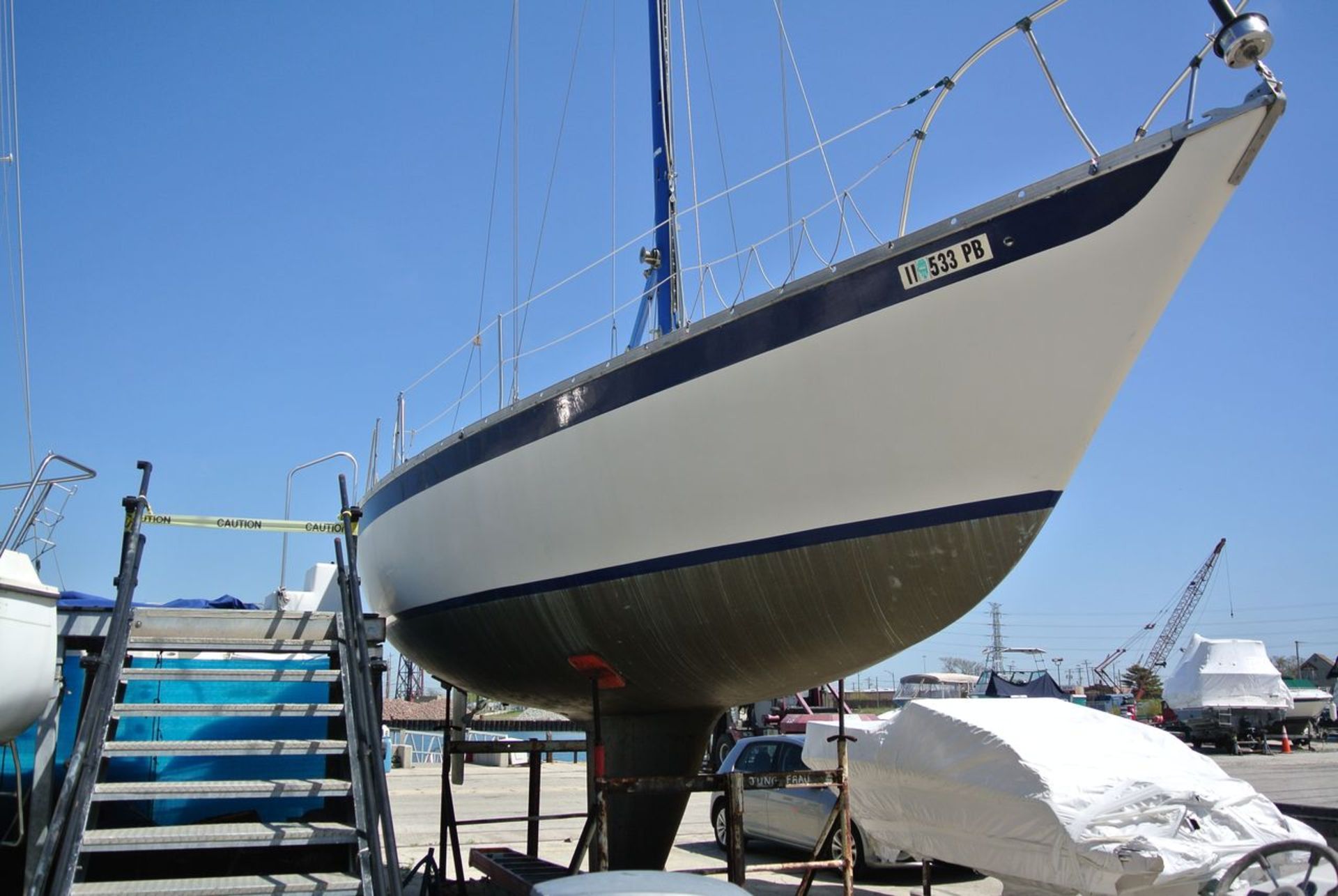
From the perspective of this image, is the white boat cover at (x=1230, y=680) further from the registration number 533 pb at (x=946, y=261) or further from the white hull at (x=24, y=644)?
the white hull at (x=24, y=644)

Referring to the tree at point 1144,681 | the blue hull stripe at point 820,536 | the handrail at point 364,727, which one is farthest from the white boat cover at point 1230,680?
the tree at point 1144,681

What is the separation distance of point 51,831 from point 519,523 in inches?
104

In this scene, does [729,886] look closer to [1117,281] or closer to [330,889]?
[330,889]

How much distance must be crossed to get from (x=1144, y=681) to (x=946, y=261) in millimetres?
82959

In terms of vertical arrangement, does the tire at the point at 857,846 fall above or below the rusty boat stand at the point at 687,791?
below

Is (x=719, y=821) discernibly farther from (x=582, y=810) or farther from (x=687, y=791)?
(x=582, y=810)

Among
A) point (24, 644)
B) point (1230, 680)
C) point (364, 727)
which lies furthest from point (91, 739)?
point (1230, 680)

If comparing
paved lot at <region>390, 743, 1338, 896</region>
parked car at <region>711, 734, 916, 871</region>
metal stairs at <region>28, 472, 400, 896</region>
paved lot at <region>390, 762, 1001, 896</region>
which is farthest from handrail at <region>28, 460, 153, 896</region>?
parked car at <region>711, 734, 916, 871</region>

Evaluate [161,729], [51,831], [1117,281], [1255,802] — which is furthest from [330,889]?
[1255,802]

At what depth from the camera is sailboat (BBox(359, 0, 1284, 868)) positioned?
3.96 m

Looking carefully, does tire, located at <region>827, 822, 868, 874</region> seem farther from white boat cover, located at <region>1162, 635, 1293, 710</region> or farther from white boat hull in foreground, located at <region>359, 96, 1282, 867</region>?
white boat cover, located at <region>1162, 635, 1293, 710</region>

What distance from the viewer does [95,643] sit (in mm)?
5227

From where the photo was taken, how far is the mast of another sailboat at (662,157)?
24.4 feet

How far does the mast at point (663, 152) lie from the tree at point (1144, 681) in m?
71.3
